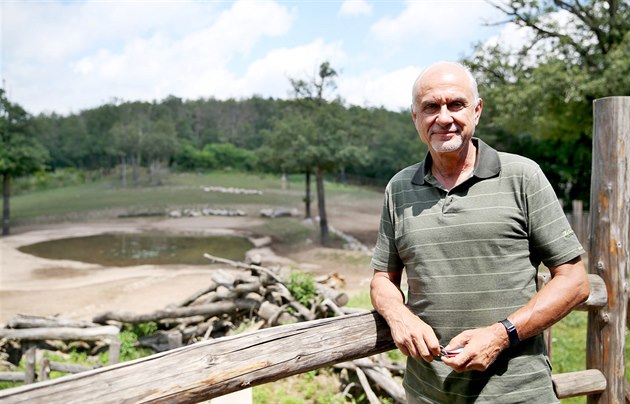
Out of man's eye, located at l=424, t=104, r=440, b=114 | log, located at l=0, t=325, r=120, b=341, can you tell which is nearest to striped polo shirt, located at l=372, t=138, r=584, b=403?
man's eye, located at l=424, t=104, r=440, b=114

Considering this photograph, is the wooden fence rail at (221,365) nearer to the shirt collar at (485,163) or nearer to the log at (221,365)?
the log at (221,365)

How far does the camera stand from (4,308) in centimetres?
1190

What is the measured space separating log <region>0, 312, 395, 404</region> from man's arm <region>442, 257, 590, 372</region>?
453 mm

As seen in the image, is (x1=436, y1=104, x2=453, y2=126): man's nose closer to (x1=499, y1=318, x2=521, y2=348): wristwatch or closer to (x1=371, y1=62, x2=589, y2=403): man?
(x1=371, y1=62, x2=589, y2=403): man

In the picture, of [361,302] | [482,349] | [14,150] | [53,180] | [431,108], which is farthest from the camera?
[53,180]

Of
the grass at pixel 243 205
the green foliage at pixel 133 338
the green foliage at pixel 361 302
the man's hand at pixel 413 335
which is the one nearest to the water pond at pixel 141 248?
the grass at pixel 243 205

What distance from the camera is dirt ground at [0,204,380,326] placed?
11867mm

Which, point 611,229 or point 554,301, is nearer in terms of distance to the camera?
point 554,301

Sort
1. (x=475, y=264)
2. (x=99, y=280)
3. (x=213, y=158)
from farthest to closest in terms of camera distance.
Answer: (x=213, y=158)
(x=99, y=280)
(x=475, y=264)

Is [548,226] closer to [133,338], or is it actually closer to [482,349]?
[482,349]

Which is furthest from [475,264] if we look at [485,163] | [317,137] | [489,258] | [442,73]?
[317,137]

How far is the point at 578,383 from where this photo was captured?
9.36 ft

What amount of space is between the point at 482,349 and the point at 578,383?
133 cm

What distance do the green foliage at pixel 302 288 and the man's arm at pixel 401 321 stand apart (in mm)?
5808
